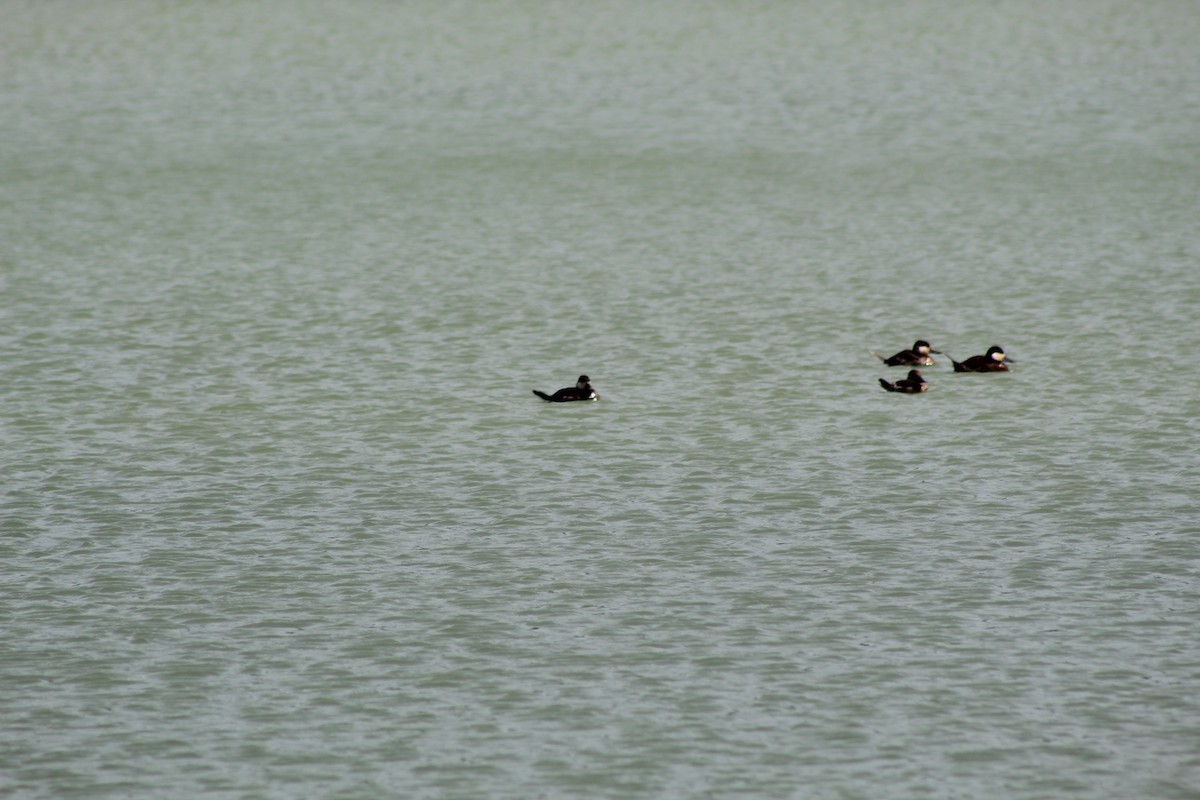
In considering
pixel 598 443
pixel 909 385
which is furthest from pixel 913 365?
pixel 598 443

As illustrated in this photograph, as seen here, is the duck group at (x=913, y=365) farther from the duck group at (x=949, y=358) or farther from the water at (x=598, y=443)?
the water at (x=598, y=443)

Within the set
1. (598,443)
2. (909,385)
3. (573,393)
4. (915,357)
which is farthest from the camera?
(915,357)

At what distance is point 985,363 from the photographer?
22.9m

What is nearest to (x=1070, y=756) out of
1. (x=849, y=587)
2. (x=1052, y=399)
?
(x=849, y=587)

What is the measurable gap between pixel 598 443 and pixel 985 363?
5509 mm

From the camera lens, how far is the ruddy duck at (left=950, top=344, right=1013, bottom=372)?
75.0 ft

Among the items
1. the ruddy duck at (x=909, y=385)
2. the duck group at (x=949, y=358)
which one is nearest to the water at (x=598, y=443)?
the ruddy duck at (x=909, y=385)

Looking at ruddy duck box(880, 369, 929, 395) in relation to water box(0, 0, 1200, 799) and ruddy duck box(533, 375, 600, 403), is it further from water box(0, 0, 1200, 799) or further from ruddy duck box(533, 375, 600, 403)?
ruddy duck box(533, 375, 600, 403)

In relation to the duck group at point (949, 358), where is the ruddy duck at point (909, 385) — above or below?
below

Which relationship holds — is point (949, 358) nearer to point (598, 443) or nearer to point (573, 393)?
point (573, 393)

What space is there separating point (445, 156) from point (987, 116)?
1265cm

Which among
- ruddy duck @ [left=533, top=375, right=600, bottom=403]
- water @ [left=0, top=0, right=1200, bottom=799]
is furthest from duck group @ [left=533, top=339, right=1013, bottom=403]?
water @ [left=0, top=0, right=1200, bottom=799]

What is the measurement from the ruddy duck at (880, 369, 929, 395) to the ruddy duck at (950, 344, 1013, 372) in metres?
0.81

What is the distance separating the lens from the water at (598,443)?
1260 cm
